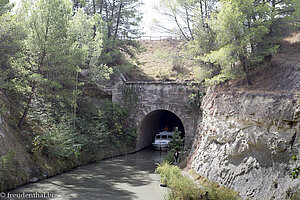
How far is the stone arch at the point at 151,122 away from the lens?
19500 millimetres

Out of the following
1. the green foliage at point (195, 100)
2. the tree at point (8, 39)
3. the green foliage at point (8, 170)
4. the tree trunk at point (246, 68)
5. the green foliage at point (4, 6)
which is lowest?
the green foliage at point (8, 170)

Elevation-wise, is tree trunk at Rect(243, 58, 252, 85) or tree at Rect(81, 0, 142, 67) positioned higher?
tree at Rect(81, 0, 142, 67)

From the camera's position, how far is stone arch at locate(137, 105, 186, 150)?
19500 millimetres

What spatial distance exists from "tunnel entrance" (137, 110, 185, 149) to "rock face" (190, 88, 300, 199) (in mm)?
9927

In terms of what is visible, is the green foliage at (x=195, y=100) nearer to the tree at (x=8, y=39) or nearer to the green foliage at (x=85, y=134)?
the green foliage at (x=85, y=134)

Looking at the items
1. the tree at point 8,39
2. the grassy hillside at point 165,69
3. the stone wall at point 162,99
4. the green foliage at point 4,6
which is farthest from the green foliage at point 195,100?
the green foliage at point 4,6

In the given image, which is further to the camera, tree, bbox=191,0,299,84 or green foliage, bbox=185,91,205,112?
green foliage, bbox=185,91,205,112

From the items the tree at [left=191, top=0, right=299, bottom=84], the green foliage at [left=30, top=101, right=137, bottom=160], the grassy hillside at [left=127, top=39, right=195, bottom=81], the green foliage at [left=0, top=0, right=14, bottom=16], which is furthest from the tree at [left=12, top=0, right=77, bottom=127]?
the grassy hillside at [left=127, top=39, right=195, bottom=81]

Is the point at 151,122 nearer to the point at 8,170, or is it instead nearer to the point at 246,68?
the point at 246,68

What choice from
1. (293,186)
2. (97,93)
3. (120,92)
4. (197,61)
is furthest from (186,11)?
(293,186)

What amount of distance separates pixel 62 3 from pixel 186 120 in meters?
10.9

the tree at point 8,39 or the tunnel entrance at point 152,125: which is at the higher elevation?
the tree at point 8,39

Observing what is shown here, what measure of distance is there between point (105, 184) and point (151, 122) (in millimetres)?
12587

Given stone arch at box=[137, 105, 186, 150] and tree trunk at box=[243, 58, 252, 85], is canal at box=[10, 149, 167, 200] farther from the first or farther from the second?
tree trunk at box=[243, 58, 252, 85]
